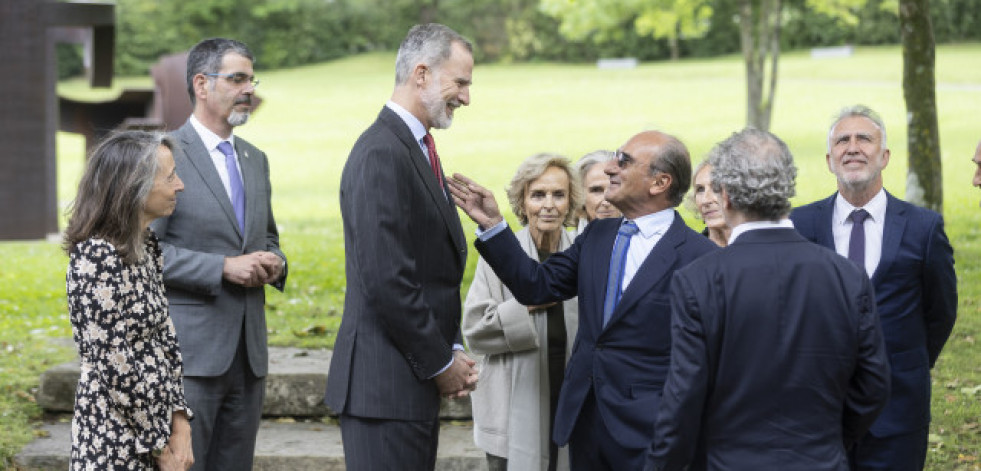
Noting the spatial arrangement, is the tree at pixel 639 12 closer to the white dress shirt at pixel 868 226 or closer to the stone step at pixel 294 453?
the stone step at pixel 294 453

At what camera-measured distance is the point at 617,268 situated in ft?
13.4

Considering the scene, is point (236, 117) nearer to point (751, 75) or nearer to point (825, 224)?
point (825, 224)

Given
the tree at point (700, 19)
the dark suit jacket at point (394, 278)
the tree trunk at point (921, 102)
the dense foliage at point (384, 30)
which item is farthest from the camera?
the dense foliage at point (384, 30)

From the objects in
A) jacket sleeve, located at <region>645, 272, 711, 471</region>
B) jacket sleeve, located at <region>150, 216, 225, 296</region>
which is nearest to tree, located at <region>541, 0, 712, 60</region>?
jacket sleeve, located at <region>150, 216, 225, 296</region>

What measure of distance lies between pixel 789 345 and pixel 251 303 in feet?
8.00

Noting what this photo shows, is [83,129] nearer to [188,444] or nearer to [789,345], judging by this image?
[188,444]

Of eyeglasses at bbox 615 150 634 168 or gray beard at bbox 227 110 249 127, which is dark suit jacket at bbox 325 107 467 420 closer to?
eyeglasses at bbox 615 150 634 168

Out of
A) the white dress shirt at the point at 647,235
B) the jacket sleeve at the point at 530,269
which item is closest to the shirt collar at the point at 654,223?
the white dress shirt at the point at 647,235

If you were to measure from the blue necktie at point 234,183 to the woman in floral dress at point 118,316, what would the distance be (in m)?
1.01

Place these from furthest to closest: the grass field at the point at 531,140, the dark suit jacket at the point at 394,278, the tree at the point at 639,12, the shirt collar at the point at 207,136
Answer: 1. the tree at the point at 639,12
2. the grass field at the point at 531,140
3. the shirt collar at the point at 207,136
4. the dark suit jacket at the point at 394,278

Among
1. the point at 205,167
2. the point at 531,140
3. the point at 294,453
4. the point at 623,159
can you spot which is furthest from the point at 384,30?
the point at 623,159

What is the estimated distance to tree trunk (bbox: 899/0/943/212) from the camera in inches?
446

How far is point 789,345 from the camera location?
3.38 meters

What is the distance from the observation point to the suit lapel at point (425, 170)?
3.91 metres
